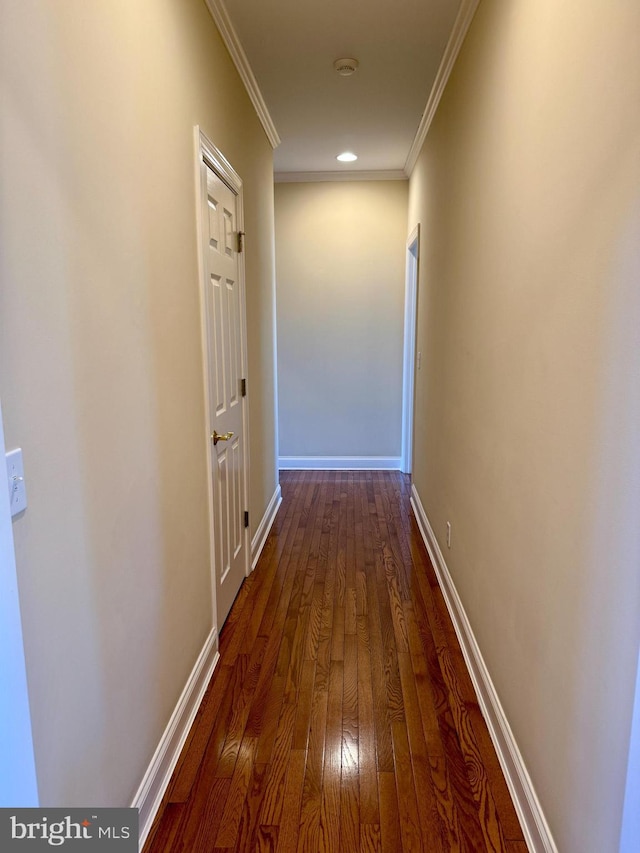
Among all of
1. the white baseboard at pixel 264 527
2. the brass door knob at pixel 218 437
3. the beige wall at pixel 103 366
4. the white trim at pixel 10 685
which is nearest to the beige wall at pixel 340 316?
the white baseboard at pixel 264 527

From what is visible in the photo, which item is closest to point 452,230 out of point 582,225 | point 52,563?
point 582,225

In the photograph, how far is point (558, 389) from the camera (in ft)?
4.32

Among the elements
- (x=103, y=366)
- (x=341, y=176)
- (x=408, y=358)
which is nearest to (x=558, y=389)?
(x=103, y=366)

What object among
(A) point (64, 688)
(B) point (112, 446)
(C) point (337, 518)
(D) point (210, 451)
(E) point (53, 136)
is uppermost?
(E) point (53, 136)

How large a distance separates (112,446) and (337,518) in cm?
290

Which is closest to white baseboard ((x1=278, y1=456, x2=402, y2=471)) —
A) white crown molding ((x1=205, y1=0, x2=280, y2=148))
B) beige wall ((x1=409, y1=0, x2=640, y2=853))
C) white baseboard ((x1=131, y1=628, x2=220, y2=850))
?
white crown molding ((x1=205, y1=0, x2=280, y2=148))

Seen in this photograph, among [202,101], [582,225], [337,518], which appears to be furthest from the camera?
[337,518]

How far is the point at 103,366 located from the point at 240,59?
2.20 meters

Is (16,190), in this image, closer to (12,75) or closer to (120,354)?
(12,75)

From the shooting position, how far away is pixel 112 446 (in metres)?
1.33

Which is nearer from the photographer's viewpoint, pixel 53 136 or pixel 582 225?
pixel 53 136

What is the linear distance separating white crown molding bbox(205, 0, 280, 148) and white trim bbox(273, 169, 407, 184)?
3.98ft

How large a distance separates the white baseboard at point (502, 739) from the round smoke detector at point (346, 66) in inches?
107

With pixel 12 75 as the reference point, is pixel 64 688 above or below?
below
